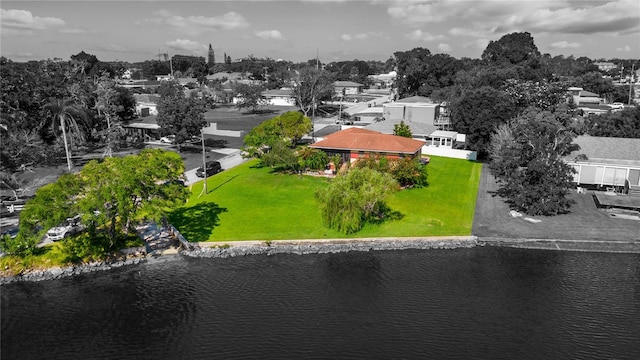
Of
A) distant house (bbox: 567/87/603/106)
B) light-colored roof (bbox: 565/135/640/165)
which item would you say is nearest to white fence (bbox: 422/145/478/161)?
light-colored roof (bbox: 565/135/640/165)

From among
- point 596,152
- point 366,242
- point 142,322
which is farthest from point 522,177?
point 142,322

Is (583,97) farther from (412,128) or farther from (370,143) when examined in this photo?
(370,143)

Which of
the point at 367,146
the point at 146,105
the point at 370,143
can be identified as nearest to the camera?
the point at 367,146

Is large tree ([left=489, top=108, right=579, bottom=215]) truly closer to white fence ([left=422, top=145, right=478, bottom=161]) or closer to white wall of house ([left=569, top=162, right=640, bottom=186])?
white wall of house ([left=569, top=162, right=640, bottom=186])

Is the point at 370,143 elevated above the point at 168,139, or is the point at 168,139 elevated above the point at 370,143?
the point at 370,143

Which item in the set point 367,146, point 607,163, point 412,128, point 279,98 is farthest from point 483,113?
point 279,98

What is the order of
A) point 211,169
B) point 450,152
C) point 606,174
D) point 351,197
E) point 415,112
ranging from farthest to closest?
point 415,112, point 450,152, point 211,169, point 606,174, point 351,197

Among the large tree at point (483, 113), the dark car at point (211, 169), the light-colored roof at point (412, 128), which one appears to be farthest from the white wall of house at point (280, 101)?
the dark car at point (211, 169)
